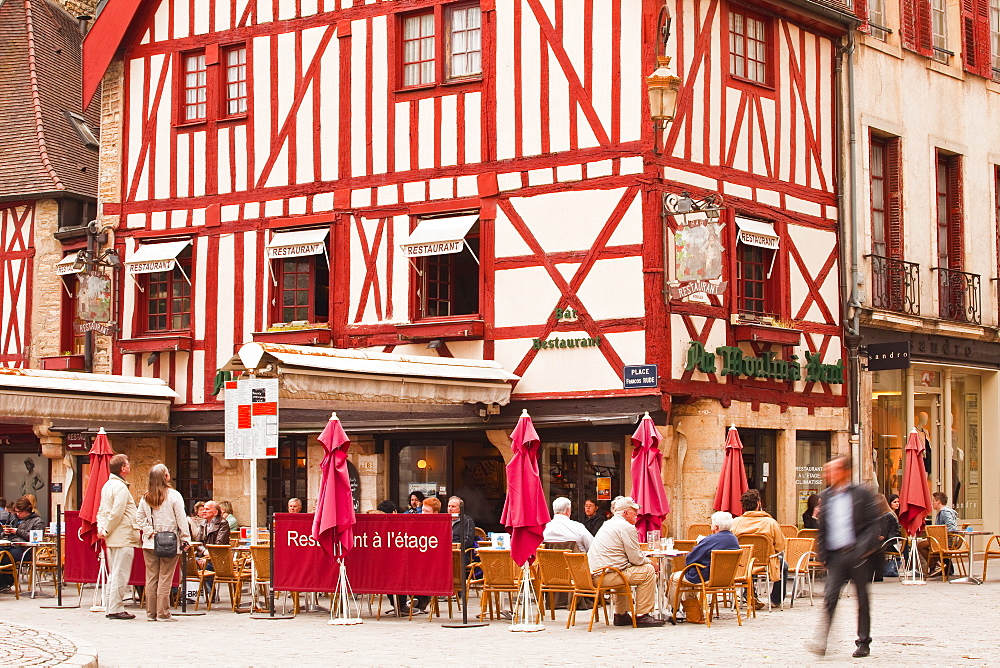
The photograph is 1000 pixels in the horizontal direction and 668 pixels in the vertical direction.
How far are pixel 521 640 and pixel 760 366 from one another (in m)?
7.35

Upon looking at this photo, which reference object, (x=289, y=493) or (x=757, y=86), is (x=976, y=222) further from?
(x=289, y=493)

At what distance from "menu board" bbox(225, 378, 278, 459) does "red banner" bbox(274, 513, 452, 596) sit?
0.85 metres

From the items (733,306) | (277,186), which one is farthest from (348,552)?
→ (277,186)

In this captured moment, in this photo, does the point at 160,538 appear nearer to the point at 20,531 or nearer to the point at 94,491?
the point at 94,491

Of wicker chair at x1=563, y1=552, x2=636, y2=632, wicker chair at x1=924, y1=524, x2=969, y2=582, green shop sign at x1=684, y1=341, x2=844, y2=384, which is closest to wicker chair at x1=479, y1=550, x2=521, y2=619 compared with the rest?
wicker chair at x1=563, y1=552, x2=636, y2=632

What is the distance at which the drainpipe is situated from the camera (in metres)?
19.7

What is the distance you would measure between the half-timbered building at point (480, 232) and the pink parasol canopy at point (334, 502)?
72.1 inches

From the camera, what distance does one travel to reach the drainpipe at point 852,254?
1969 centimetres

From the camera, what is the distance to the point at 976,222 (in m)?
22.4

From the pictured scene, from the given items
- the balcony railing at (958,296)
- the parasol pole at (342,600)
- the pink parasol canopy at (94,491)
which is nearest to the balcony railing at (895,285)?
the balcony railing at (958,296)

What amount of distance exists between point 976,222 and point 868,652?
13615 millimetres

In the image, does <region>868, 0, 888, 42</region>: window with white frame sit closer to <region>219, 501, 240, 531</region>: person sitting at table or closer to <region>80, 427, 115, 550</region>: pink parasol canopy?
<region>219, 501, 240, 531</region>: person sitting at table

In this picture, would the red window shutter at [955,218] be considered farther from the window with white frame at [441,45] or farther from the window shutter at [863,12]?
the window with white frame at [441,45]

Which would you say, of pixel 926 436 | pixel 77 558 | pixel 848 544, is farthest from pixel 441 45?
pixel 848 544
